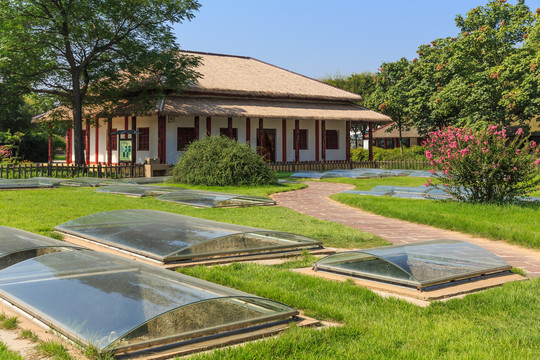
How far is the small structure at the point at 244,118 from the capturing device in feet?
104

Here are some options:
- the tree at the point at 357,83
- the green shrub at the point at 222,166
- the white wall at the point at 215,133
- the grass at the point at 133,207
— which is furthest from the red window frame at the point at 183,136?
the tree at the point at 357,83

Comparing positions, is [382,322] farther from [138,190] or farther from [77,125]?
[77,125]

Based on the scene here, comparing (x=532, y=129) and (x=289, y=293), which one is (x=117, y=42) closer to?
(x=289, y=293)

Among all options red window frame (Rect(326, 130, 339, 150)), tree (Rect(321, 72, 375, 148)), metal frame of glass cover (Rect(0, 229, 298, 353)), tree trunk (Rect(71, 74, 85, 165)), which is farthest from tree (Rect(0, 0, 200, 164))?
tree (Rect(321, 72, 375, 148))

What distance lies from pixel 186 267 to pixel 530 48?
3694cm

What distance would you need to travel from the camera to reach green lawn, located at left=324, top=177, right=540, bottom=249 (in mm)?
9527

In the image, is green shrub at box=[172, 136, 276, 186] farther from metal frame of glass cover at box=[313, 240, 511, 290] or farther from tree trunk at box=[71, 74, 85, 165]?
metal frame of glass cover at box=[313, 240, 511, 290]

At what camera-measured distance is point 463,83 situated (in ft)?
132

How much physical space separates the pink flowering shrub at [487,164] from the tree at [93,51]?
64.4 feet

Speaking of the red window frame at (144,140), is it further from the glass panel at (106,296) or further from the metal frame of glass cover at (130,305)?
the metal frame of glass cover at (130,305)

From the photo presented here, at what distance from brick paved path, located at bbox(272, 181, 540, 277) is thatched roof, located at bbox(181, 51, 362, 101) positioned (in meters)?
17.8

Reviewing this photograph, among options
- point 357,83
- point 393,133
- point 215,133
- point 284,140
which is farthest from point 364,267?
point 357,83

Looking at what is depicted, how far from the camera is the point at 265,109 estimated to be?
3388 cm

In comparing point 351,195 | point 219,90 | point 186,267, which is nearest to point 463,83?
point 219,90
